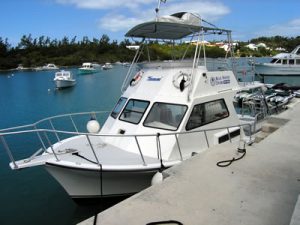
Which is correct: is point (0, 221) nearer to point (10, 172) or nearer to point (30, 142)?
point (10, 172)

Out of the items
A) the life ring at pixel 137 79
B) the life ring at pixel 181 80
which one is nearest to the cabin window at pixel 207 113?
the life ring at pixel 181 80

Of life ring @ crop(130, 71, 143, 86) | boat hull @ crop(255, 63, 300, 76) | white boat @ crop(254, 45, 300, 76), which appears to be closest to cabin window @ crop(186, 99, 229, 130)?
life ring @ crop(130, 71, 143, 86)

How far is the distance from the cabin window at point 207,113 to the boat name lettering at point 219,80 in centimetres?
48

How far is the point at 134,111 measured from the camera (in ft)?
27.0

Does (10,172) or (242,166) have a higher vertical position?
(242,166)

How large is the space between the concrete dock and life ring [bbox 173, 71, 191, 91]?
2.34m

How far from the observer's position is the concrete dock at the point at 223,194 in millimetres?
3705

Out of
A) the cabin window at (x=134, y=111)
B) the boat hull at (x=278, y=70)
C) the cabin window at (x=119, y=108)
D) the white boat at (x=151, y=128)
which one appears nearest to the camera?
the white boat at (x=151, y=128)

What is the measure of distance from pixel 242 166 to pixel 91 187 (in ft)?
10.5

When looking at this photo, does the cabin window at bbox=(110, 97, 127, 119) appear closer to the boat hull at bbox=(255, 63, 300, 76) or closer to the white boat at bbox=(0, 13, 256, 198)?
the white boat at bbox=(0, 13, 256, 198)

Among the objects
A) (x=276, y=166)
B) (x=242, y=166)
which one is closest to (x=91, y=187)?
(x=242, y=166)

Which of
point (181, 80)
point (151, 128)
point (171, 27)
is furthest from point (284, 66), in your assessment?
point (151, 128)

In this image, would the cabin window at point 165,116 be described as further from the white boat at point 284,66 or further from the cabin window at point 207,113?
the white boat at point 284,66

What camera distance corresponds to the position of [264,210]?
12.6ft
